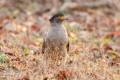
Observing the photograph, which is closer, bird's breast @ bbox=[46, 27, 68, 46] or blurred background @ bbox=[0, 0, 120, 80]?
blurred background @ bbox=[0, 0, 120, 80]

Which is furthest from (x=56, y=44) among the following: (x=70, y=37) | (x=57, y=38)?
(x=70, y=37)

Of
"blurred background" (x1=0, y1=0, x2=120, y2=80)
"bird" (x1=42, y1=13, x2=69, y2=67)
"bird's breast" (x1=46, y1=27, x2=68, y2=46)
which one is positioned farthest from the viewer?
"bird's breast" (x1=46, y1=27, x2=68, y2=46)

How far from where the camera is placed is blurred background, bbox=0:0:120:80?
9836 mm

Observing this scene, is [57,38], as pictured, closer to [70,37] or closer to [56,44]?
[56,44]

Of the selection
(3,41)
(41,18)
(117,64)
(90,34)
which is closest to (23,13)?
(41,18)

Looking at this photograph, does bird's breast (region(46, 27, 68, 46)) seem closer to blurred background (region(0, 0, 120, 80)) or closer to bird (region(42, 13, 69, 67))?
bird (region(42, 13, 69, 67))

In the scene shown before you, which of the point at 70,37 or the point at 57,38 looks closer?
the point at 57,38

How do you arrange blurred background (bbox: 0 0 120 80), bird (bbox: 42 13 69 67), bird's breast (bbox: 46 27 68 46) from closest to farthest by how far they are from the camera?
blurred background (bbox: 0 0 120 80)
bird (bbox: 42 13 69 67)
bird's breast (bbox: 46 27 68 46)

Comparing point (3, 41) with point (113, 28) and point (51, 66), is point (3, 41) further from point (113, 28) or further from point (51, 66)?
point (113, 28)

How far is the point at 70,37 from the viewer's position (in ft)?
46.2

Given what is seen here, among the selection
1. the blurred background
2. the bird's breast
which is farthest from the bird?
the blurred background

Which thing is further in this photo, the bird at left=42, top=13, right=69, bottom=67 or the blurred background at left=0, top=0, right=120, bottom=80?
the bird at left=42, top=13, right=69, bottom=67

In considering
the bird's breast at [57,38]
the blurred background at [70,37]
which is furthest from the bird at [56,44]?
the blurred background at [70,37]

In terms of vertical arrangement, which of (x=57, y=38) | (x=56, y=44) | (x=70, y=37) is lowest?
(x=70, y=37)
